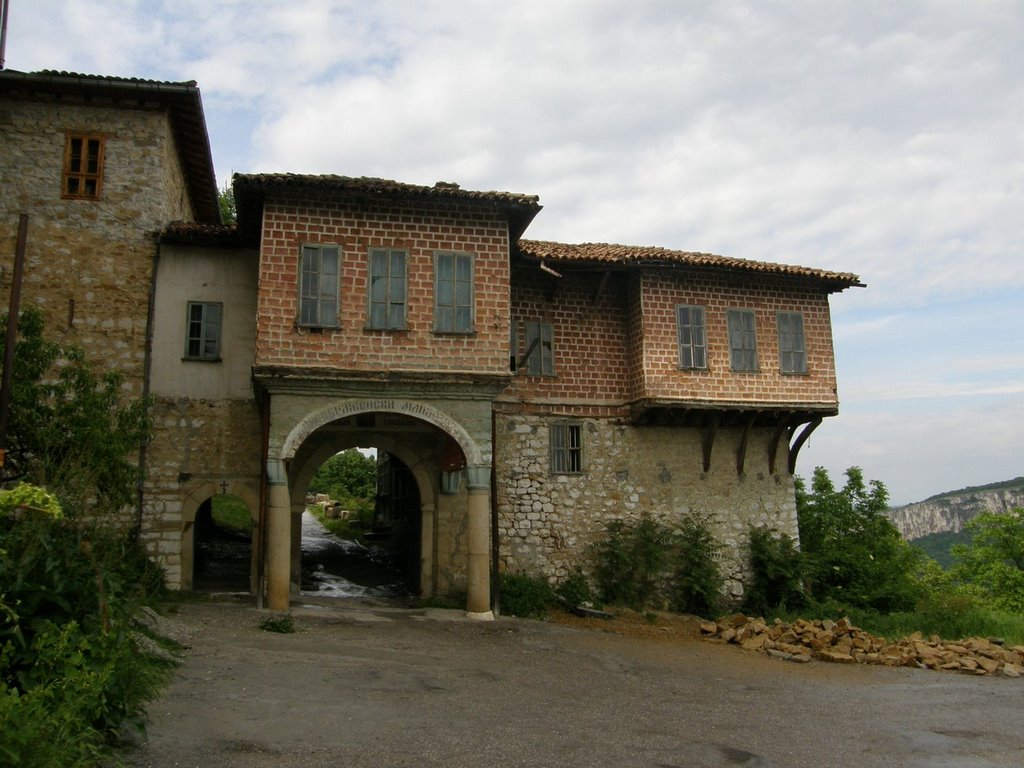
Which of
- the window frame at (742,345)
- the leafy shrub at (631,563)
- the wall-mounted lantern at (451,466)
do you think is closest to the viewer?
the wall-mounted lantern at (451,466)

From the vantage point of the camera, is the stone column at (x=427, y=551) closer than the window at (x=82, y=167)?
No

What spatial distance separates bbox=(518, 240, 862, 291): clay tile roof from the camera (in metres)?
18.3

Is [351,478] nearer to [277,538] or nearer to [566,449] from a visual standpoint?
[566,449]

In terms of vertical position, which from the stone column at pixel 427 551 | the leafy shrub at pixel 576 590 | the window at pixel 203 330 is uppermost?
the window at pixel 203 330

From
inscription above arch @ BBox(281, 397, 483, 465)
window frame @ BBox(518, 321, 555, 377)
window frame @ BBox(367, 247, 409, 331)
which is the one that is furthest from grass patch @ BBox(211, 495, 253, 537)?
window frame @ BBox(367, 247, 409, 331)

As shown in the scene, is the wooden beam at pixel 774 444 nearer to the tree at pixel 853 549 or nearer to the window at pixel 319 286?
the tree at pixel 853 549

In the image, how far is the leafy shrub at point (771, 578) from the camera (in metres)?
19.2

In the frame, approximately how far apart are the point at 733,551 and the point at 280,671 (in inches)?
467

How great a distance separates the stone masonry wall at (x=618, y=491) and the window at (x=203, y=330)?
6222mm

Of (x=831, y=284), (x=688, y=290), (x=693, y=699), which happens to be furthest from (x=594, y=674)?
(x=831, y=284)

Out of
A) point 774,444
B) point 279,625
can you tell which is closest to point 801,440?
point 774,444

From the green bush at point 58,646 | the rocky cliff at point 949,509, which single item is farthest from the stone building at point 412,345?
the rocky cliff at point 949,509

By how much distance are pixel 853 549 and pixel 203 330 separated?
16358 mm

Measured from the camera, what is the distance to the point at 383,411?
15812 mm
